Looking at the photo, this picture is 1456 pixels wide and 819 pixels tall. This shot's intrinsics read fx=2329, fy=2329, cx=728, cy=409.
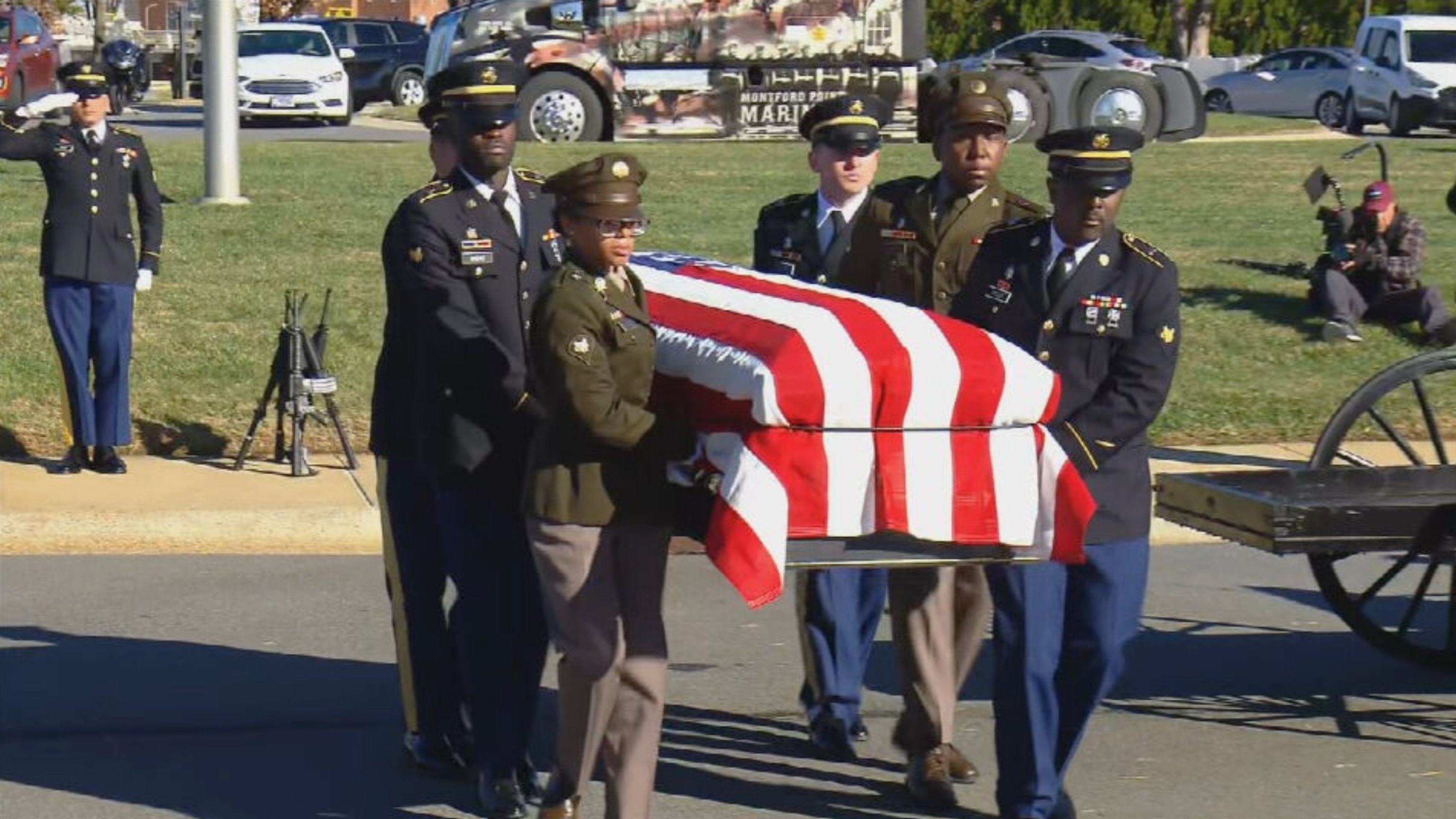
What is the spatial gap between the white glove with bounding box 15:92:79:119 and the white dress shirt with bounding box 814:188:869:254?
4.75 meters

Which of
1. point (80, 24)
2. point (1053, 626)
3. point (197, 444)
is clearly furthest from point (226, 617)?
point (80, 24)

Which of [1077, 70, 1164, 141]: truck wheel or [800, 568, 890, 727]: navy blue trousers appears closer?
[800, 568, 890, 727]: navy blue trousers

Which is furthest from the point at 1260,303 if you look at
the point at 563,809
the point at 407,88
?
the point at 407,88

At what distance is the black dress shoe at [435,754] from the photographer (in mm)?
6375

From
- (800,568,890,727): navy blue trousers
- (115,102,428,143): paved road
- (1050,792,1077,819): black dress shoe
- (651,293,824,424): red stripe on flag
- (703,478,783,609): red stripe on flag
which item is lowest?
(1050,792,1077,819): black dress shoe

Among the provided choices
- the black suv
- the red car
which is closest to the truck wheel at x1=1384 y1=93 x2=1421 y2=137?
the black suv

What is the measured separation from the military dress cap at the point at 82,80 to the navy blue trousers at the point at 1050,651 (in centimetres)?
593

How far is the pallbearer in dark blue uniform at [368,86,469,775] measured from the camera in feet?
19.8

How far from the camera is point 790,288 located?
5.75m

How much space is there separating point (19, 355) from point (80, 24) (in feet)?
181

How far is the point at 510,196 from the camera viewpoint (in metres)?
5.92

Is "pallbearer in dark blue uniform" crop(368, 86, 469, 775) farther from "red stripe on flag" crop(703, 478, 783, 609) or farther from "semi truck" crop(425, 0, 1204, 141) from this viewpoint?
"semi truck" crop(425, 0, 1204, 141)

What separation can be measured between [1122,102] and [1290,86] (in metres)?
16.2

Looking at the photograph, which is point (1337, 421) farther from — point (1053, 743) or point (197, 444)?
point (197, 444)
